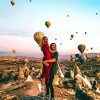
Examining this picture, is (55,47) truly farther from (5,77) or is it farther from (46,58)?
(5,77)

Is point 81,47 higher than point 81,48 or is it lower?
higher

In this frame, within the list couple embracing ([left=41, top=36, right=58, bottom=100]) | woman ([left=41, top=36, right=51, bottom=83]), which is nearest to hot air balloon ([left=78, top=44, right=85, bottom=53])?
couple embracing ([left=41, top=36, right=58, bottom=100])

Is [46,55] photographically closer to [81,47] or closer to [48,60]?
[48,60]

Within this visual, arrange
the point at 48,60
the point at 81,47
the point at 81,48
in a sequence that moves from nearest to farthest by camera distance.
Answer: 1. the point at 48,60
2. the point at 81,48
3. the point at 81,47

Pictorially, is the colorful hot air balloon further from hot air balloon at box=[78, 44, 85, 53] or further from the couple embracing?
the couple embracing

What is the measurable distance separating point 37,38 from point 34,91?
2744 centimetres

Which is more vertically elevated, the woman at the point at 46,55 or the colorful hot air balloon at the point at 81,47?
the colorful hot air balloon at the point at 81,47

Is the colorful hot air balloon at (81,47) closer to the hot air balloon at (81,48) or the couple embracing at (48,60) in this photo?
the hot air balloon at (81,48)

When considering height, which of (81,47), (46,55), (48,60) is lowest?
(48,60)

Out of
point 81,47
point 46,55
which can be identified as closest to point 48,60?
point 46,55

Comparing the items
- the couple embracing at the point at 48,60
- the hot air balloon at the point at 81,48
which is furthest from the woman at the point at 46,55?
the hot air balloon at the point at 81,48

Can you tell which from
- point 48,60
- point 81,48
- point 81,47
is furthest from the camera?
point 81,47

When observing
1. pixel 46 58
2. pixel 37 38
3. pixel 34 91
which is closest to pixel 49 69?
pixel 46 58

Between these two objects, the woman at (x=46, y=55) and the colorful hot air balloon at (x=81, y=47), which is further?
the colorful hot air balloon at (x=81, y=47)
